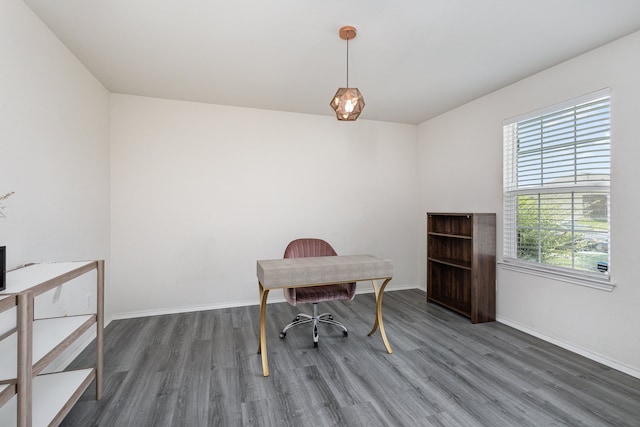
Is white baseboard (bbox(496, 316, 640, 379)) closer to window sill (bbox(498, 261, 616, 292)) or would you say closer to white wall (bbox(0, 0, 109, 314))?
window sill (bbox(498, 261, 616, 292))

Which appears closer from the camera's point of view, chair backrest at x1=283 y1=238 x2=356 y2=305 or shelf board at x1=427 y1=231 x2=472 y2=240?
chair backrest at x1=283 y1=238 x2=356 y2=305

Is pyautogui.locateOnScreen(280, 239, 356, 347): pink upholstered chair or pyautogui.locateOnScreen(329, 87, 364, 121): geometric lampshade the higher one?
pyautogui.locateOnScreen(329, 87, 364, 121): geometric lampshade

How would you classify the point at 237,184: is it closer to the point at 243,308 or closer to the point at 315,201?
the point at 315,201

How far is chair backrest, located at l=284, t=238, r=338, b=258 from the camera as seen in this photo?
10.3 feet

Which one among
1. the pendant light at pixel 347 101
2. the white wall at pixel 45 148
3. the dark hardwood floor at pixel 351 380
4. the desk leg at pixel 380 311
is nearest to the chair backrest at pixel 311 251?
the desk leg at pixel 380 311

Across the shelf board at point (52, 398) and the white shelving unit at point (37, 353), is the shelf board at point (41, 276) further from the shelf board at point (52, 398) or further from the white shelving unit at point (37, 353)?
the shelf board at point (52, 398)

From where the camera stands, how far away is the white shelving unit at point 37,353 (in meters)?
1.19

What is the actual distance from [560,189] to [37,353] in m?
3.96

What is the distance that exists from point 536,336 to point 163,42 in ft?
14.2

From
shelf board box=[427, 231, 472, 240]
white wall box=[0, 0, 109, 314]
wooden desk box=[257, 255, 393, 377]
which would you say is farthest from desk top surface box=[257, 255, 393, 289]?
white wall box=[0, 0, 109, 314]

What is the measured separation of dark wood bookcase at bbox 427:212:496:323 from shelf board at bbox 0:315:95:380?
3.46 metres

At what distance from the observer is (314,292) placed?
2.74 metres

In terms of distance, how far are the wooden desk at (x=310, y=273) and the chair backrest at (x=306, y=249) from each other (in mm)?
495

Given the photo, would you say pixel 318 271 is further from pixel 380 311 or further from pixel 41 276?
pixel 41 276
